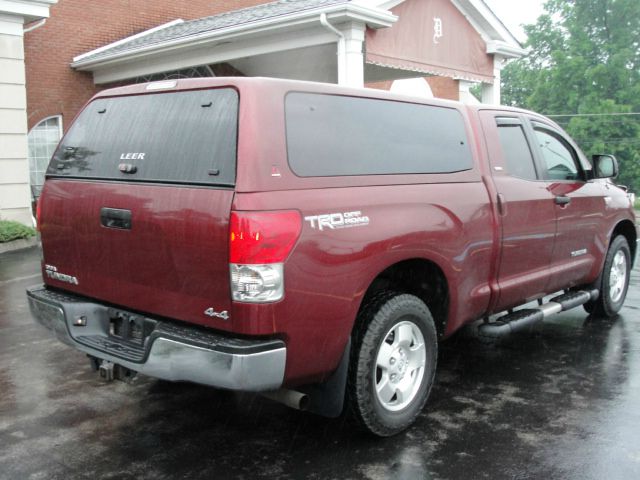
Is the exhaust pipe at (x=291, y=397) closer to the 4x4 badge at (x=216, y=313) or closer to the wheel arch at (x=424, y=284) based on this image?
the 4x4 badge at (x=216, y=313)

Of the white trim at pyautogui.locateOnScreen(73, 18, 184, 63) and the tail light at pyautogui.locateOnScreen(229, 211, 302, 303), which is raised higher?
the white trim at pyautogui.locateOnScreen(73, 18, 184, 63)

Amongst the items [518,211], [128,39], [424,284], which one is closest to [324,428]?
[424,284]

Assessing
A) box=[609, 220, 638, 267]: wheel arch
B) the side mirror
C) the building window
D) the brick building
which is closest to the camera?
the side mirror

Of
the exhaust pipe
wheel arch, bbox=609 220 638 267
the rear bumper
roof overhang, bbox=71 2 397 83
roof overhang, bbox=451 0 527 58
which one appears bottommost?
the exhaust pipe

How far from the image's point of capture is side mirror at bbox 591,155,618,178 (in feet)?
19.7

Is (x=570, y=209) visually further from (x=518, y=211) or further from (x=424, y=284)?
(x=424, y=284)

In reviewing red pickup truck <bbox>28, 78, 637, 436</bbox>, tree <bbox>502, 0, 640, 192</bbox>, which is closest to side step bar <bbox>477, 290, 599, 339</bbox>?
red pickup truck <bbox>28, 78, 637, 436</bbox>

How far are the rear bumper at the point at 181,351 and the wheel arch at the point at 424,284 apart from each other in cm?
108

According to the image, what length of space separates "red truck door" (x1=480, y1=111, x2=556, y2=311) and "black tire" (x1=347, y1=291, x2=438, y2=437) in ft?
3.16

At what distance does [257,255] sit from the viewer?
3.23 metres

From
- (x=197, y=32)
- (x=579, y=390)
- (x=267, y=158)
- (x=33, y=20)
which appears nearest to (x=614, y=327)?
(x=579, y=390)

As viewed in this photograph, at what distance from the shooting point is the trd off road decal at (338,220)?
3.45m

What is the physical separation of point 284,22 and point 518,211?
8114 millimetres

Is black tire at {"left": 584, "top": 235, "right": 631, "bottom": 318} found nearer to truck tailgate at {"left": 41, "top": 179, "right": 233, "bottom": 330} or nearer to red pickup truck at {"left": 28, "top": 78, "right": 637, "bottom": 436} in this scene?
red pickup truck at {"left": 28, "top": 78, "right": 637, "bottom": 436}
